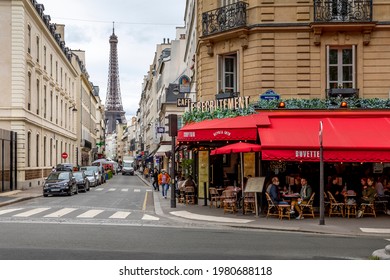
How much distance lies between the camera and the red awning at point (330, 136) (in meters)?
18.3

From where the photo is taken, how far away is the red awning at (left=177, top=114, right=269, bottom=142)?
1986 cm

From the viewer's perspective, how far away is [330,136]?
62.6 feet

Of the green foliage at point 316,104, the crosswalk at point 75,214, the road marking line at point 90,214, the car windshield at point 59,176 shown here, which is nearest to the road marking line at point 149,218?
the crosswalk at point 75,214

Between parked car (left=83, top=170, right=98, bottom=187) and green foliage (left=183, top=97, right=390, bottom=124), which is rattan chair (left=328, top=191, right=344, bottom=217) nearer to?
green foliage (left=183, top=97, right=390, bottom=124)

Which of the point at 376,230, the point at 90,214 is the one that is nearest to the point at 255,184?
the point at 376,230

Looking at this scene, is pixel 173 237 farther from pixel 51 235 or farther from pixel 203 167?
pixel 203 167

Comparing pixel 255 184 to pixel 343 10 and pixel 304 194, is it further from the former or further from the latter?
pixel 343 10

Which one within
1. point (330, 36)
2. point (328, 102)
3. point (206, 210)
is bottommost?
point (206, 210)

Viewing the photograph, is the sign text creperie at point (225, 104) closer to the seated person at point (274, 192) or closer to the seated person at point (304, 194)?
the seated person at point (274, 192)

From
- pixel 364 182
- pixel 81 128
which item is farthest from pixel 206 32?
pixel 81 128

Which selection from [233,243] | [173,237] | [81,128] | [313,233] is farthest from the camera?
[81,128]

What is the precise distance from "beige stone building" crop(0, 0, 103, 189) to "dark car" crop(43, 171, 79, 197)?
6.00 meters

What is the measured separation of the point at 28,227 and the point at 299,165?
33.4 ft

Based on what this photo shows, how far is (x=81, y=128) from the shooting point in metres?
77.9
